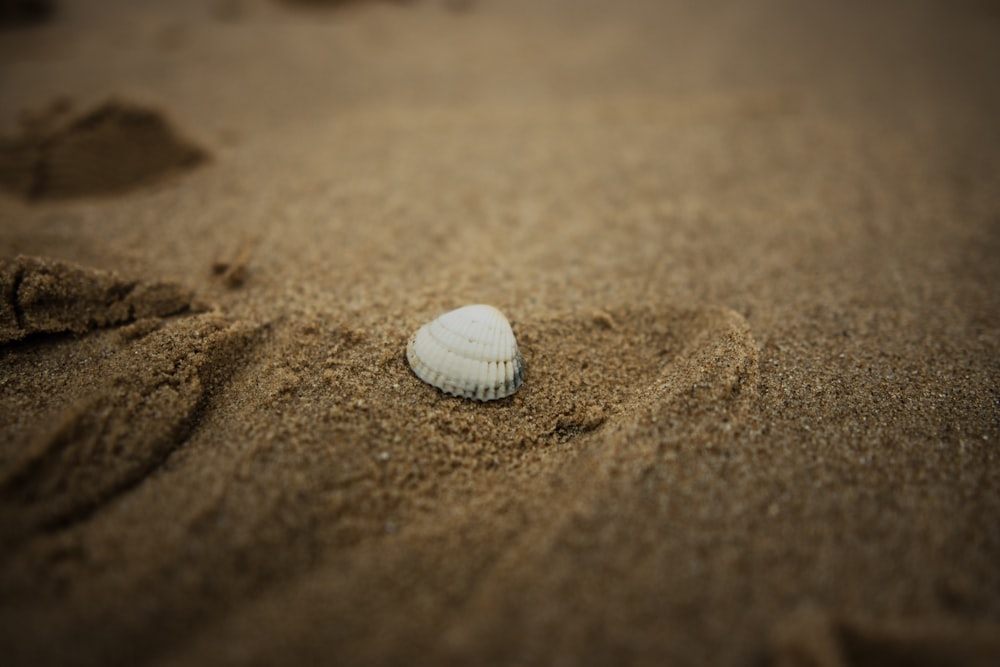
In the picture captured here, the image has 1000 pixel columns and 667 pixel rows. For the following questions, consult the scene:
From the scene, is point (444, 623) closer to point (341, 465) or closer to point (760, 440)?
point (341, 465)

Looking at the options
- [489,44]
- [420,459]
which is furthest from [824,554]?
[489,44]

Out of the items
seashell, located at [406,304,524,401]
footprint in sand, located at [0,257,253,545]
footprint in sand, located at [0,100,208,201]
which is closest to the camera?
footprint in sand, located at [0,257,253,545]

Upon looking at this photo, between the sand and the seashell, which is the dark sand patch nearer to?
the sand

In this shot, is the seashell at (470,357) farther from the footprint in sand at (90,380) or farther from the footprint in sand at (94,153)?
the footprint in sand at (94,153)

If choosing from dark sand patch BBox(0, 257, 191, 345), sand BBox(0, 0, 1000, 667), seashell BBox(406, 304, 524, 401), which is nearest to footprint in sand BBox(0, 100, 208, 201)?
sand BBox(0, 0, 1000, 667)

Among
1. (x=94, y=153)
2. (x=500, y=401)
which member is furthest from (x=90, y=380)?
(x=94, y=153)
